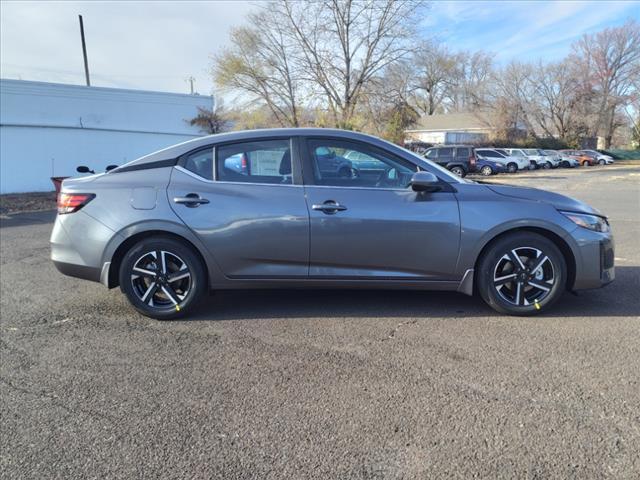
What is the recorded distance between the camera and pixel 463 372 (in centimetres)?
318

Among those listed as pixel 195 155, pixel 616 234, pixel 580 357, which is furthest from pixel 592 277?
pixel 616 234

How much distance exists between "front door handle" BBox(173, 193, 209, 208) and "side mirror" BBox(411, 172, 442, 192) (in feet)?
5.87

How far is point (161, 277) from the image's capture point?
4191mm

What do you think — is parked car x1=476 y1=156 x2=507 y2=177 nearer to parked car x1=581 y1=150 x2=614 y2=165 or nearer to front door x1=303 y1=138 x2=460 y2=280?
parked car x1=581 y1=150 x2=614 y2=165

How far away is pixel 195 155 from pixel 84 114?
20.5 m

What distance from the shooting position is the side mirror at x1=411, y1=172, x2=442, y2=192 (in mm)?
3939

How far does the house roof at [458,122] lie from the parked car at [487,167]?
27.2 metres

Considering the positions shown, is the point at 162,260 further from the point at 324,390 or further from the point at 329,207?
the point at 324,390

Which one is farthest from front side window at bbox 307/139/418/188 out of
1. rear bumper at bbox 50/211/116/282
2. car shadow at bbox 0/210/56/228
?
car shadow at bbox 0/210/56/228

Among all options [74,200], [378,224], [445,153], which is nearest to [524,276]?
[378,224]

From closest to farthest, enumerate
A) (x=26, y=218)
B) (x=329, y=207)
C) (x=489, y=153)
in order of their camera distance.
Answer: (x=329, y=207) < (x=26, y=218) < (x=489, y=153)

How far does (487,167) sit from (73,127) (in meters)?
26.0

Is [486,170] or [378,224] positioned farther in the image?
[486,170]

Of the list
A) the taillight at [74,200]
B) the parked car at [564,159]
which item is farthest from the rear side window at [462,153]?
the taillight at [74,200]
